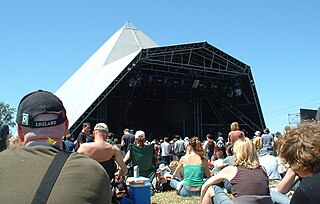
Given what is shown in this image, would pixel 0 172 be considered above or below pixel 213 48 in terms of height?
below

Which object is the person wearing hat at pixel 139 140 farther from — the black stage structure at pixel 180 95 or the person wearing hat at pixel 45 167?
the black stage structure at pixel 180 95

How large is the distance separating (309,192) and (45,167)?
1101 mm

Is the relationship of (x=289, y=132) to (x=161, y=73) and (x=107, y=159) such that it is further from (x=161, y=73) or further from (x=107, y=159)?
(x=161, y=73)

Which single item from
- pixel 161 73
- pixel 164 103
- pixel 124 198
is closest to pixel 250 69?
pixel 161 73

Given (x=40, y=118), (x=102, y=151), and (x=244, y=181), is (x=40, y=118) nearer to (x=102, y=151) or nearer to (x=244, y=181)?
(x=244, y=181)

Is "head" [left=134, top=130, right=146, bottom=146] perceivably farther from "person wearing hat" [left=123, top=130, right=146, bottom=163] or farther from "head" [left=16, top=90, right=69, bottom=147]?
"head" [left=16, top=90, right=69, bottom=147]

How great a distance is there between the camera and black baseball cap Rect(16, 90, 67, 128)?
Result: 5.15ft

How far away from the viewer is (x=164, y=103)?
2581cm

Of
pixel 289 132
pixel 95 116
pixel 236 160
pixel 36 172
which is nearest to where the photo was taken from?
pixel 36 172

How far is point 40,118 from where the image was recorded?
1.58 metres

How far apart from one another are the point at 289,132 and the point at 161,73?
1957 cm

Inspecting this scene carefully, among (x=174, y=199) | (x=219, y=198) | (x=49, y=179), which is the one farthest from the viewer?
(x=174, y=199)

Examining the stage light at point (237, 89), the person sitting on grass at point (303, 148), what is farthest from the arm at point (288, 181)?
the stage light at point (237, 89)

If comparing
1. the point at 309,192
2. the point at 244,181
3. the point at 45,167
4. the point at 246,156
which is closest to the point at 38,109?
the point at 45,167
